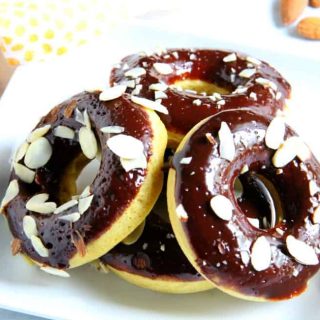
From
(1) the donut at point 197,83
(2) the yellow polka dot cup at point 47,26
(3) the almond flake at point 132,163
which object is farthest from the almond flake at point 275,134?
(2) the yellow polka dot cup at point 47,26

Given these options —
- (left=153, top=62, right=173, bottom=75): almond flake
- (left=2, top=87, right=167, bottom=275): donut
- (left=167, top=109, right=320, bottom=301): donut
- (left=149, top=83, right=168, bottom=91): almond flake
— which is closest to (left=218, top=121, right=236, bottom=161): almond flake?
(left=167, top=109, right=320, bottom=301): donut

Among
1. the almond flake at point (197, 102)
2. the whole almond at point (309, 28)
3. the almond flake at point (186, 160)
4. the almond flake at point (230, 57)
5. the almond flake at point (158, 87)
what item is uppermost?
the almond flake at point (230, 57)

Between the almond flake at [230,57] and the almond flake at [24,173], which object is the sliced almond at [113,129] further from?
the almond flake at [230,57]

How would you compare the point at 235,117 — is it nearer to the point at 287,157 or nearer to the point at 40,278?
the point at 287,157

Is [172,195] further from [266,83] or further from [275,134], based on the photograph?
[266,83]

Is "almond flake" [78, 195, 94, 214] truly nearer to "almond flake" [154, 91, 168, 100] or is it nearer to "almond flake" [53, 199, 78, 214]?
"almond flake" [53, 199, 78, 214]

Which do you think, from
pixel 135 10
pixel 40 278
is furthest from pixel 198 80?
pixel 40 278
